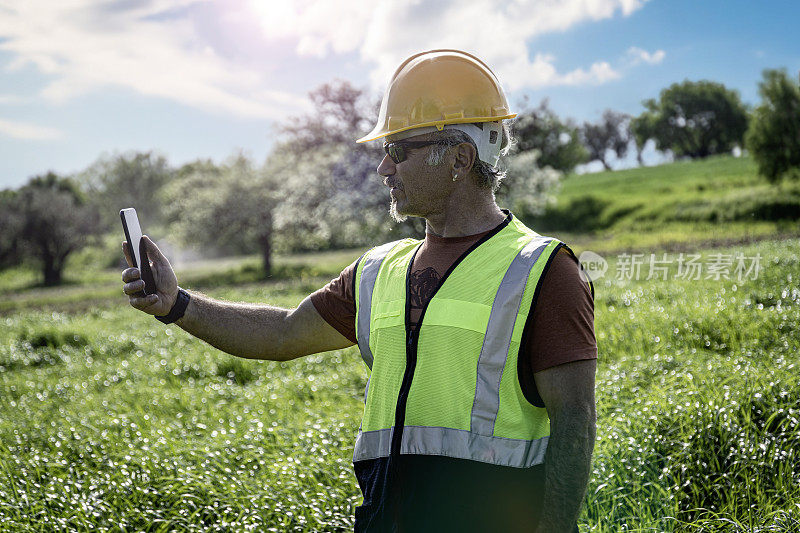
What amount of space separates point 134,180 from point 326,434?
85.1 meters

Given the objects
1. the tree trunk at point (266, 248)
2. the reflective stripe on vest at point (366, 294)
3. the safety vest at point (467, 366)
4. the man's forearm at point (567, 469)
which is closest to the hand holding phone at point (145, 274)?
the reflective stripe on vest at point (366, 294)

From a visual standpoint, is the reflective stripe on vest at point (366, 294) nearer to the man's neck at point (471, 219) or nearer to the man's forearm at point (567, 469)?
the man's neck at point (471, 219)

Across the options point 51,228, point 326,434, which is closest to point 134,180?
point 51,228

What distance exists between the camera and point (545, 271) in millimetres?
1864

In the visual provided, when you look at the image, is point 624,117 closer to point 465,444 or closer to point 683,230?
point 683,230

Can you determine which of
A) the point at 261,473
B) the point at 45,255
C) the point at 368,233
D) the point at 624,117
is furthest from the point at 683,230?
the point at 624,117

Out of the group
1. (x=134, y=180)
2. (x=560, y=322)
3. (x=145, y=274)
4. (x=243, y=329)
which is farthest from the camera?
(x=134, y=180)

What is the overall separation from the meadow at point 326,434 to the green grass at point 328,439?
2 cm

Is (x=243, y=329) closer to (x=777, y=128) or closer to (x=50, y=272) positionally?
(x=777, y=128)

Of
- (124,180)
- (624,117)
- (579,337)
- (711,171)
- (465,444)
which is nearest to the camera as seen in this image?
(579,337)

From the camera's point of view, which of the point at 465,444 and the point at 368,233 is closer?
the point at 465,444

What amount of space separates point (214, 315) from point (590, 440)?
1.42 m

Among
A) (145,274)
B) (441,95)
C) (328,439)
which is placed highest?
(441,95)

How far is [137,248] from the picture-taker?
232cm
